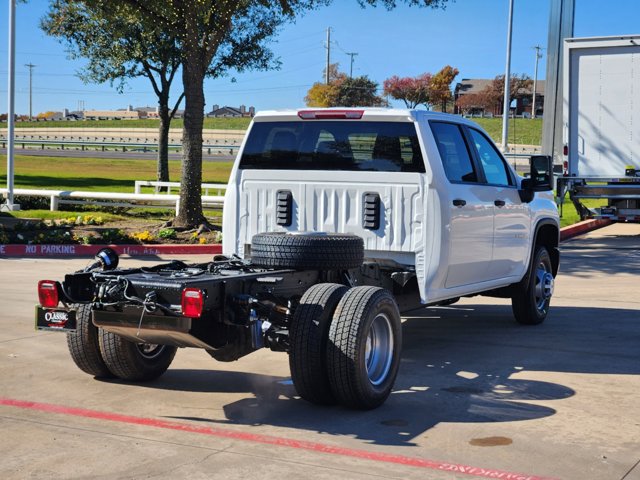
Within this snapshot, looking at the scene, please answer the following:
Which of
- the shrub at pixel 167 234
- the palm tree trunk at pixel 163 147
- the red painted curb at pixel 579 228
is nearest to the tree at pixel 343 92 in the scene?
the palm tree trunk at pixel 163 147

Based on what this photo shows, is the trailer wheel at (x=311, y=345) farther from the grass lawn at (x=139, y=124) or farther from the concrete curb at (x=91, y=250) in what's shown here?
the grass lawn at (x=139, y=124)

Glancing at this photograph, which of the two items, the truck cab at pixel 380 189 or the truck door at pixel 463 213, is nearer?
the truck cab at pixel 380 189

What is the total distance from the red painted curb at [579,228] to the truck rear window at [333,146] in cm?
1206

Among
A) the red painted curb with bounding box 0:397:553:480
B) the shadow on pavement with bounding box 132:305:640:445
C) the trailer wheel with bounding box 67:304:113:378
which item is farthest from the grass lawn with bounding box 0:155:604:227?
A: the red painted curb with bounding box 0:397:553:480

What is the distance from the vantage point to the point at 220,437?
589 cm

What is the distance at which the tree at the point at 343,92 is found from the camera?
86188mm

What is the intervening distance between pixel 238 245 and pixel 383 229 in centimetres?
134

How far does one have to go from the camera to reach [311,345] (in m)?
6.27

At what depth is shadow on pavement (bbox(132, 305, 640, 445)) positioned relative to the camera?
632 centimetres

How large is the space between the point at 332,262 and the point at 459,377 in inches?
58.4

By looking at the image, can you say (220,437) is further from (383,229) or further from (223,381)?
(383,229)

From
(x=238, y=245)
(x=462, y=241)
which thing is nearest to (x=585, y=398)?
(x=462, y=241)

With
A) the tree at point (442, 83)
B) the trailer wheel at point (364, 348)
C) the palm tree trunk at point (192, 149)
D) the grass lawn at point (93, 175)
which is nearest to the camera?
the trailer wheel at point (364, 348)

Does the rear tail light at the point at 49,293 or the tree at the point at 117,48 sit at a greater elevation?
the tree at the point at 117,48
